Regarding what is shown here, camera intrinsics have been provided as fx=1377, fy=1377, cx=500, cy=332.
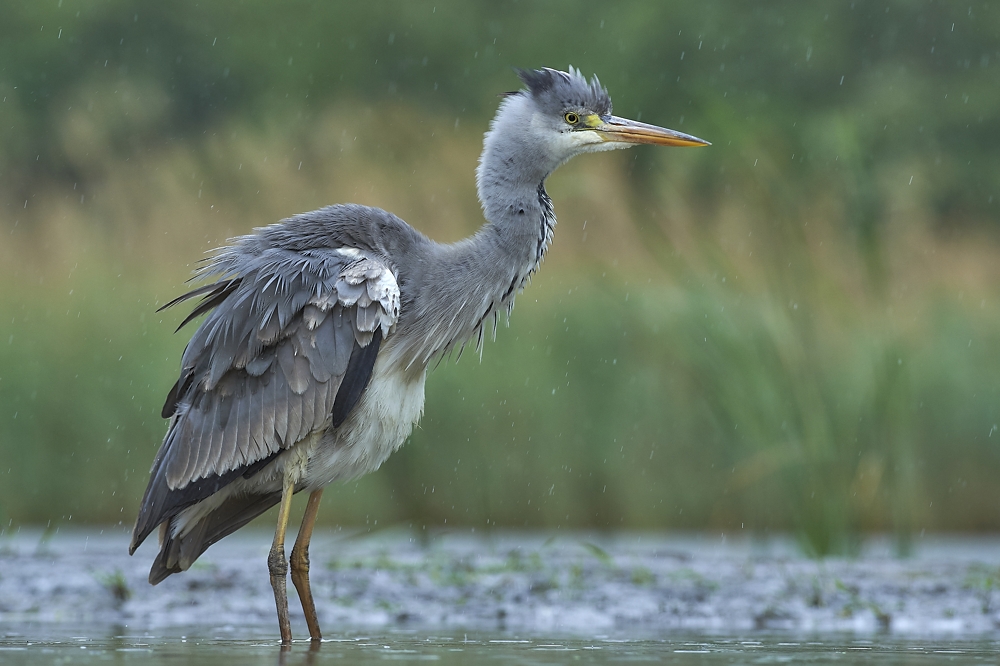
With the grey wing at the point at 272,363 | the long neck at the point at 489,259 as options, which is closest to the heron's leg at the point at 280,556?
the grey wing at the point at 272,363

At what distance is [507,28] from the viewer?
23.0 m

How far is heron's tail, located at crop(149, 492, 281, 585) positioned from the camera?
5484 millimetres

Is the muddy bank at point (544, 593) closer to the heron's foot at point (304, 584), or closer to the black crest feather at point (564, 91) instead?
the heron's foot at point (304, 584)

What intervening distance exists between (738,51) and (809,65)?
1.14 metres

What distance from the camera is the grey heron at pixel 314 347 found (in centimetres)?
523

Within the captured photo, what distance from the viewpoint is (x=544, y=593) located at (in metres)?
6.08

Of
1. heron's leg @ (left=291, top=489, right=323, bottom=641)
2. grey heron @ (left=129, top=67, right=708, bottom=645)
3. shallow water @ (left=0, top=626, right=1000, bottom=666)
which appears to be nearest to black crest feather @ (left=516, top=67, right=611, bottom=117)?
grey heron @ (left=129, top=67, right=708, bottom=645)

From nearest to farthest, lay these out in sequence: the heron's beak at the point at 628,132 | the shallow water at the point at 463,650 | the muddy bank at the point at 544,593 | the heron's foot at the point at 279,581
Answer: the shallow water at the point at 463,650
the heron's foot at the point at 279,581
the muddy bank at the point at 544,593
the heron's beak at the point at 628,132

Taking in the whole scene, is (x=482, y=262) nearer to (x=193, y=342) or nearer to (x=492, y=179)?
(x=492, y=179)

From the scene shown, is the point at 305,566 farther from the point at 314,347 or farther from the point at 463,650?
the point at 463,650

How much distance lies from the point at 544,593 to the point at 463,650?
1633 mm

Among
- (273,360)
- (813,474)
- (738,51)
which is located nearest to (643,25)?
(738,51)

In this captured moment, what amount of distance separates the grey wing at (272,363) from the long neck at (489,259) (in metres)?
0.28

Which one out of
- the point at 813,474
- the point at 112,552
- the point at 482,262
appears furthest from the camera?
the point at 112,552
